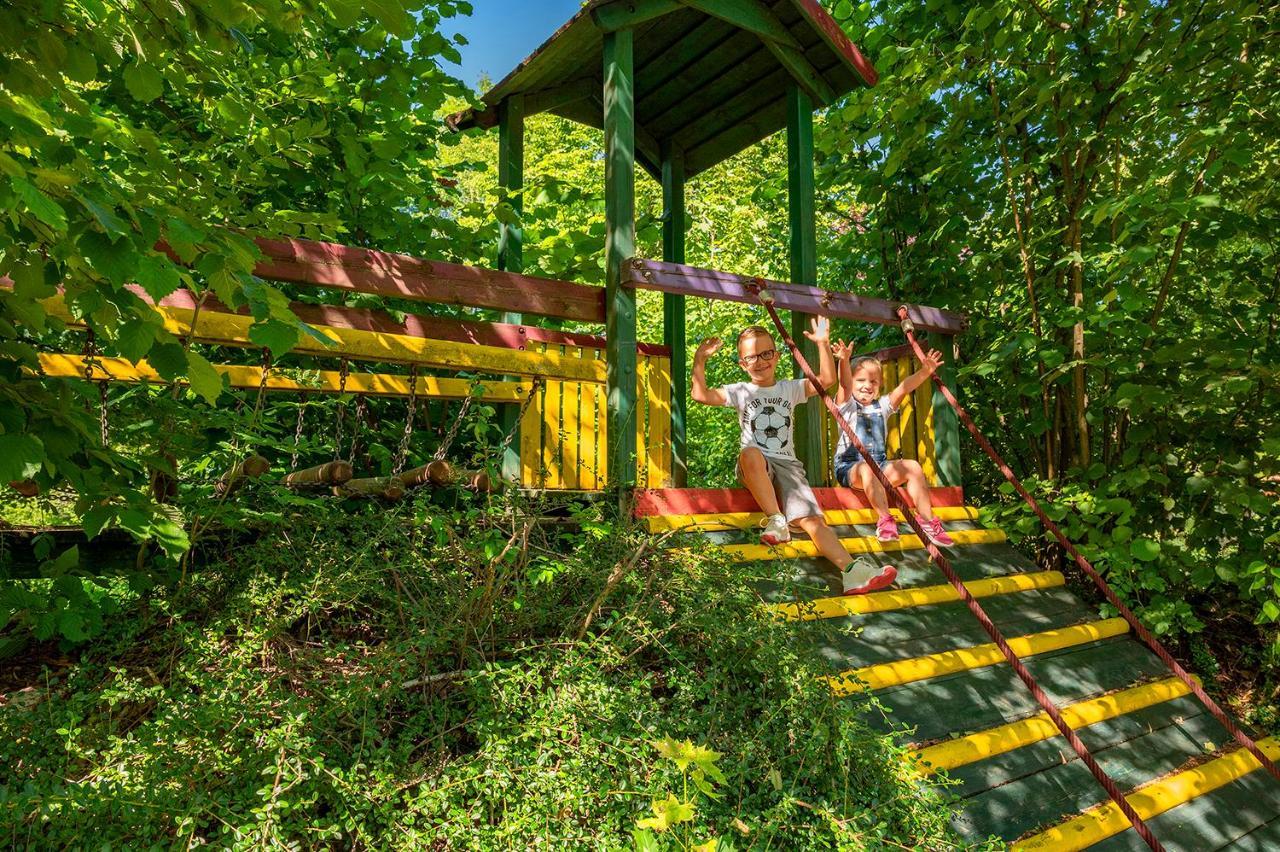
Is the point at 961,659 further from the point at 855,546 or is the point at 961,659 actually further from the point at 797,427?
the point at 797,427

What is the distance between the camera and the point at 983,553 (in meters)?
4.85

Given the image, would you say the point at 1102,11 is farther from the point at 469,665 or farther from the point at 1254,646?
the point at 469,665

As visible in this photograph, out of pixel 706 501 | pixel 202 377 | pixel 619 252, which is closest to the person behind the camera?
pixel 202 377

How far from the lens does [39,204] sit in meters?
1.33

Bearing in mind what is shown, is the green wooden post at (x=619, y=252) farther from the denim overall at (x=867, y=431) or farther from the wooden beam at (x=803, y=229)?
the denim overall at (x=867, y=431)

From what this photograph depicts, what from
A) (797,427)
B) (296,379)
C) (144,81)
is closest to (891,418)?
(797,427)

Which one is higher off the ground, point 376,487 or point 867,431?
point 867,431

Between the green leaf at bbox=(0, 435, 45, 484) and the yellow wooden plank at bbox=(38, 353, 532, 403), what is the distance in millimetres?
660

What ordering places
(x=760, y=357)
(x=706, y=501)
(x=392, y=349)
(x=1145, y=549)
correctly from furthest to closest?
(x=1145, y=549), (x=760, y=357), (x=706, y=501), (x=392, y=349)

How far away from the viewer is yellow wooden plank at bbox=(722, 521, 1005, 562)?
3887 mm

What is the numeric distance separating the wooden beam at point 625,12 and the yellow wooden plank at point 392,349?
2.02 m

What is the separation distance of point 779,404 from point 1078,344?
101 inches

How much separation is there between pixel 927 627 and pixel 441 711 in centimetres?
247

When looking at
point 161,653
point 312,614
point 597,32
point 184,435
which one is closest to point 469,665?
point 312,614
